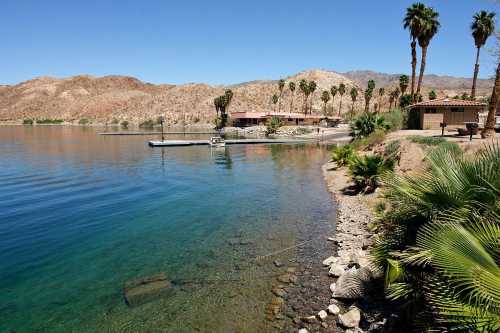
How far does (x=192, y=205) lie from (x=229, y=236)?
504 cm

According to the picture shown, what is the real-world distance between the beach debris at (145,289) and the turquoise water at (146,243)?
0.56 ft

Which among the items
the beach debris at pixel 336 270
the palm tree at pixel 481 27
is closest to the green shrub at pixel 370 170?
the beach debris at pixel 336 270

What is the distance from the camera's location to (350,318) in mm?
6621

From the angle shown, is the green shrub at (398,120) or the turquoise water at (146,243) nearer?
the turquoise water at (146,243)

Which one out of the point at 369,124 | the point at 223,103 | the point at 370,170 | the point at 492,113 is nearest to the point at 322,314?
the point at 370,170

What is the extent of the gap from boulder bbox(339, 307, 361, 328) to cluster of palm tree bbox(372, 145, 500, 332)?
0.80 m

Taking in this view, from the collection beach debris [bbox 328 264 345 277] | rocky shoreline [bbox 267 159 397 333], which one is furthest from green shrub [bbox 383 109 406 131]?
beach debris [bbox 328 264 345 277]

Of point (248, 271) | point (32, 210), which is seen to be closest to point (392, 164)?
point (248, 271)

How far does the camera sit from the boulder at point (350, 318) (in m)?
6.52

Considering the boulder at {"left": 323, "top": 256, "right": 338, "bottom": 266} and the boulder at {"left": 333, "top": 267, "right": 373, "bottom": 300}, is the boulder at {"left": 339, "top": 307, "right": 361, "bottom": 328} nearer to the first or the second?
the boulder at {"left": 333, "top": 267, "right": 373, "bottom": 300}

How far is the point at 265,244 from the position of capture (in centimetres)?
1138

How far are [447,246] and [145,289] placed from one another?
22.6 ft

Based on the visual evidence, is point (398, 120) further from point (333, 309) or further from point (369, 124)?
point (333, 309)

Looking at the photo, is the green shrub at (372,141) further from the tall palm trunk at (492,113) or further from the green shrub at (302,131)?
the green shrub at (302,131)
